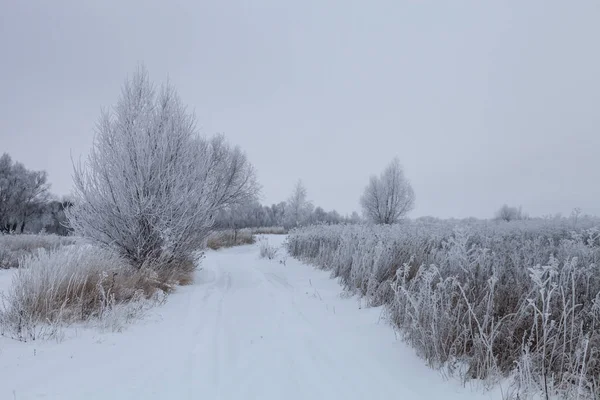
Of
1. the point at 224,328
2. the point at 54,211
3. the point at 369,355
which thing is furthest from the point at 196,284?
the point at 54,211

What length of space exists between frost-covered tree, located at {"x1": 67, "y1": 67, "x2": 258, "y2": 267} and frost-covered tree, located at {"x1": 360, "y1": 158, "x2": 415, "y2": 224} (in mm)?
28001

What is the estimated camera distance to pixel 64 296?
14.4 feet

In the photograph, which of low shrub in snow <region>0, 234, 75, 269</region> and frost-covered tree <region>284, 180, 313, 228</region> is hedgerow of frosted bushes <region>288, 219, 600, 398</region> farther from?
frost-covered tree <region>284, 180, 313, 228</region>

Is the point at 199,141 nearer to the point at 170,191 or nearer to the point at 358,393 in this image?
the point at 170,191

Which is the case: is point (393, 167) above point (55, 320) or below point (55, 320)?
above

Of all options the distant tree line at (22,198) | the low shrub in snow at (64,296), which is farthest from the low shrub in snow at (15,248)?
the distant tree line at (22,198)

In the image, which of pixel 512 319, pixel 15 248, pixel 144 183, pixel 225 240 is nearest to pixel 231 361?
pixel 512 319

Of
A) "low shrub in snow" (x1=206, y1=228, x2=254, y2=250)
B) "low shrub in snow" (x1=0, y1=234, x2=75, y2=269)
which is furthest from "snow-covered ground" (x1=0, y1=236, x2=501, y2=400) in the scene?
"low shrub in snow" (x1=206, y1=228, x2=254, y2=250)

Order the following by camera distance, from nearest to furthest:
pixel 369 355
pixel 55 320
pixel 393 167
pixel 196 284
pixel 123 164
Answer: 1. pixel 369 355
2. pixel 55 320
3. pixel 123 164
4. pixel 196 284
5. pixel 393 167

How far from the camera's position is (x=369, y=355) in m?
3.35

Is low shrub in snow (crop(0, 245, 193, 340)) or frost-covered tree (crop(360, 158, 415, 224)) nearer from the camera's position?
low shrub in snow (crop(0, 245, 193, 340))

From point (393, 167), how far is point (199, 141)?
29.2 m

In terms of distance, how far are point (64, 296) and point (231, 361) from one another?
272 centimetres

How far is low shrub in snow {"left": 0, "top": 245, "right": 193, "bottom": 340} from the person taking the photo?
12.1ft
